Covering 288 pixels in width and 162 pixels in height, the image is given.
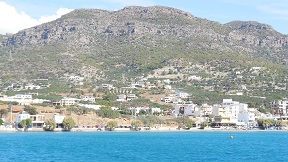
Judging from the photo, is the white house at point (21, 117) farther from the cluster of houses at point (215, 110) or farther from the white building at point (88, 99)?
the white building at point (88, 99)

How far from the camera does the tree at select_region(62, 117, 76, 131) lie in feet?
389

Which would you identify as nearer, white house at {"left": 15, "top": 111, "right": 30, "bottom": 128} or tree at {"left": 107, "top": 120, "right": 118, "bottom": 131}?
white house at {"left": 15, "top": 111, "right": 30, "bottom": 128}

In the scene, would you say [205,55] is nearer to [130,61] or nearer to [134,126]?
[130,61]

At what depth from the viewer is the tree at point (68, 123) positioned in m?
119

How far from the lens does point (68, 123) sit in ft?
390

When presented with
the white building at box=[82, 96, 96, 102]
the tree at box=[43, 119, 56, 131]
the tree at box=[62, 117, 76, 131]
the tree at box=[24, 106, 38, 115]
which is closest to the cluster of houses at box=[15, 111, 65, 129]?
the tree at box=[24, 106, 38, 115]

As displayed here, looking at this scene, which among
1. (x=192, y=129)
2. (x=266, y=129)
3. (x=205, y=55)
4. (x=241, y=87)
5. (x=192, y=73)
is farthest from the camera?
(x=205, y=55)

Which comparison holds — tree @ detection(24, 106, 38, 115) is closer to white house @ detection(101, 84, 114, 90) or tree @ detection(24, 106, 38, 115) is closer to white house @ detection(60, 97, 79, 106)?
white house @ detection(60, 97, 79, 106)

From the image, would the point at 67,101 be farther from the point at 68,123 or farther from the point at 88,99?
the point at 68,123

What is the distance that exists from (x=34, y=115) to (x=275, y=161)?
230ft

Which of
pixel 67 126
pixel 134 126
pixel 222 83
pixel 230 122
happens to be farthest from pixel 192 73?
pixel 67 126

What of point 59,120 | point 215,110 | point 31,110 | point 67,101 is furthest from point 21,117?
point 215,110

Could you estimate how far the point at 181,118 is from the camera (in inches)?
5472

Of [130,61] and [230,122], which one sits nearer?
[230,122]
